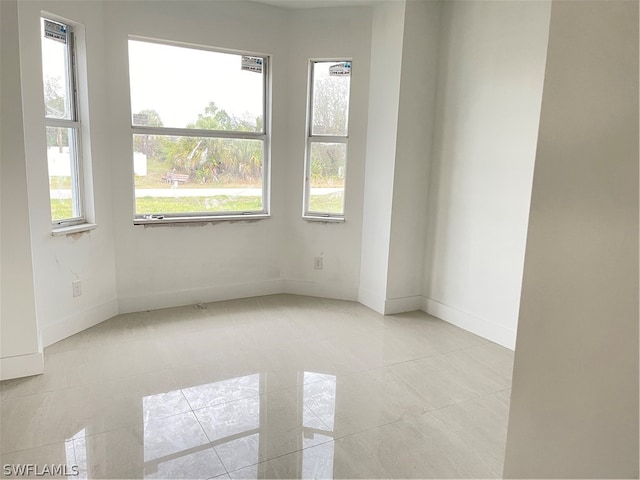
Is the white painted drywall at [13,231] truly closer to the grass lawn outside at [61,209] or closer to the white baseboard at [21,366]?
the white baseboard at [21,366]

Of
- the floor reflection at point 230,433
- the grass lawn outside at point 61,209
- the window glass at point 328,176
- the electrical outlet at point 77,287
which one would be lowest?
the floor reflection at point 230,433

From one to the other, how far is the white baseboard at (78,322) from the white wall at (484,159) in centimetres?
276

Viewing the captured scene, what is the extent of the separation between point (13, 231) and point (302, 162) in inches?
95.6

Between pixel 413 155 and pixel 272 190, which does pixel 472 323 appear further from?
pixel 272 190

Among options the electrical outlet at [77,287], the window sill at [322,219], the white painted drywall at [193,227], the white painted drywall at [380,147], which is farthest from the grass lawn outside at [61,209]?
the white painted drywall at [380,147]

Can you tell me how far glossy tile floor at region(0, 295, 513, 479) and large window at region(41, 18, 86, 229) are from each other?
0.99 meters

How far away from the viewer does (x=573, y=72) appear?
92cm

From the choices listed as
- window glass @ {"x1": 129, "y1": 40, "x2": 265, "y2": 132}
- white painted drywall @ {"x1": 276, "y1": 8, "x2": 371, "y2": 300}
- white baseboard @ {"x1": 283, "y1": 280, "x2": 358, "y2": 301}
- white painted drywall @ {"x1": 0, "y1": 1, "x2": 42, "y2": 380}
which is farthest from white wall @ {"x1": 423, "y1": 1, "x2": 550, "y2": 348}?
white painted drywall @ {"x1": 0, "y1": 1, "x2": 42, "y2": 380}

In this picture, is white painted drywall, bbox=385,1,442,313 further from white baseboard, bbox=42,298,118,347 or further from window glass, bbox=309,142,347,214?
white baseboard, bbox=42,298,118,347

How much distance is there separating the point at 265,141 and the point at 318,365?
87.6 inches

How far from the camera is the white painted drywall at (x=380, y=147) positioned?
369 centimetres

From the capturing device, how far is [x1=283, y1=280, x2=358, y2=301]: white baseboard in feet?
14.2

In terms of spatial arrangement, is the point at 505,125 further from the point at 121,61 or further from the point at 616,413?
the point at 121,61

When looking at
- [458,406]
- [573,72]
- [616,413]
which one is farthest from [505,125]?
[616,413]
